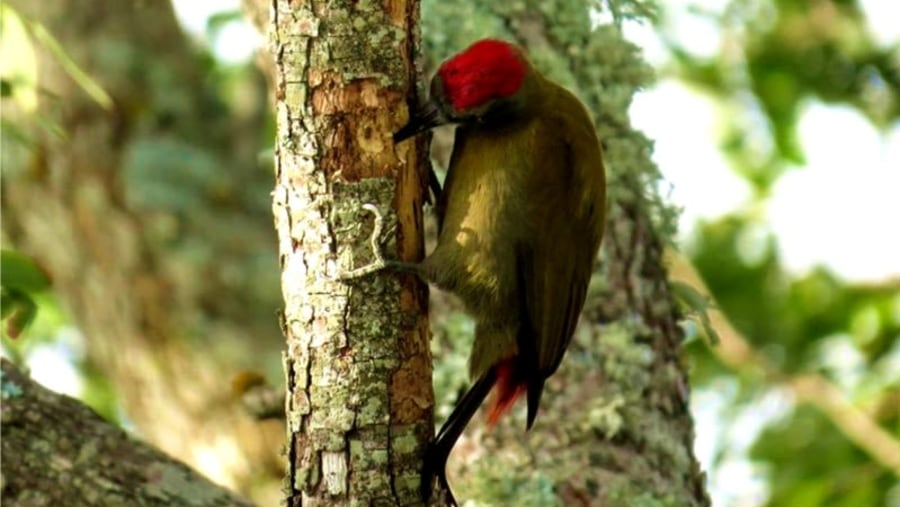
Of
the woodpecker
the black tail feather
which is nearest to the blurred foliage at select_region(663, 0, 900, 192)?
the woodpecker

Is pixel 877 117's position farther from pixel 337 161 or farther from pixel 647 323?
pixel 337 161

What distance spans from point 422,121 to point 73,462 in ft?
2.68

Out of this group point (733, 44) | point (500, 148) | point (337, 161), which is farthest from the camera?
point (733, 44)

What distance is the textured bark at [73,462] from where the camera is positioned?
262cm

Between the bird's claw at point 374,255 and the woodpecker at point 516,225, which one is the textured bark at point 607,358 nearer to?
the woodpecker at point 516,225

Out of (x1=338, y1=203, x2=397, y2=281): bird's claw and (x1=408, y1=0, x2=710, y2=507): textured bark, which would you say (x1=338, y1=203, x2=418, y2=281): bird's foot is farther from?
(x1=408, y1=0, x2=710, y2=507): textured bark

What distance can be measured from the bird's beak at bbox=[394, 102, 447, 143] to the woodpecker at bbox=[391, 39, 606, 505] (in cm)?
23

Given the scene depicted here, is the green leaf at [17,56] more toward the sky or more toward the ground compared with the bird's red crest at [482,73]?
more toward the sky

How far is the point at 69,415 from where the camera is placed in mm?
2713

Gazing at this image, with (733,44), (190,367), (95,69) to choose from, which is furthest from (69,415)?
(733,44)

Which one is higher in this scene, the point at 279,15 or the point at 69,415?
the point at 279,15

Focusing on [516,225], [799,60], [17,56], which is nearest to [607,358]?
[516,225]

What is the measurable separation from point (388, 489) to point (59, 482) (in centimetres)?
61

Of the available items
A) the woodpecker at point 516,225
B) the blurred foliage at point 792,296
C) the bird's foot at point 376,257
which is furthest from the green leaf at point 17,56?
the blurred foliage at point 792,296
